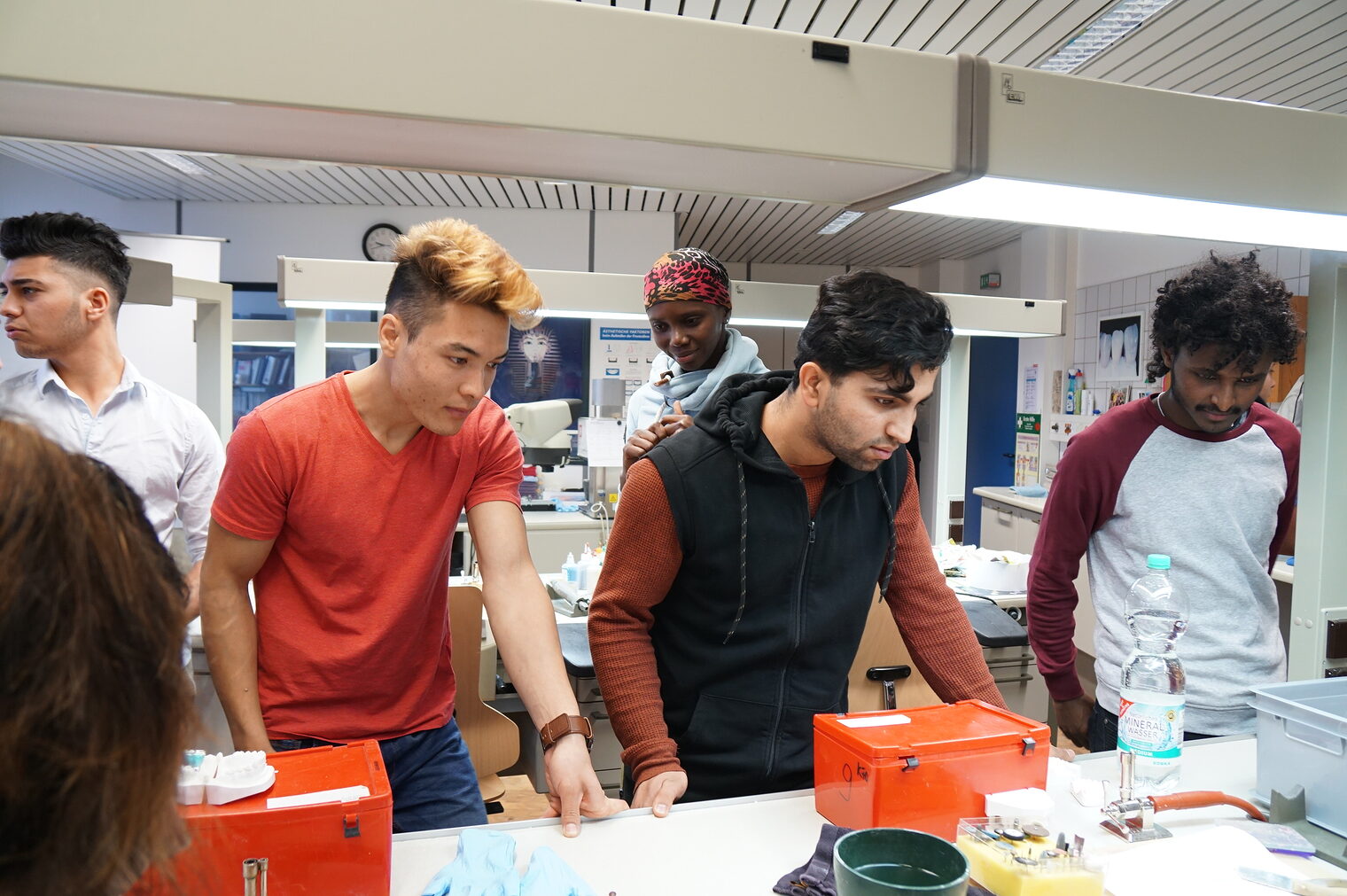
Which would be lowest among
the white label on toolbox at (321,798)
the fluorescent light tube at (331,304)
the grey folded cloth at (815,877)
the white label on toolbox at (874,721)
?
the grey folded cloth at (815,877)

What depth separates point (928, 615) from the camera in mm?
1616

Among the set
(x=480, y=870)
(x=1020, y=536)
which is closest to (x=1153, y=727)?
(x=480, y=870)

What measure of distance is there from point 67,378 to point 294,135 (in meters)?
1.76

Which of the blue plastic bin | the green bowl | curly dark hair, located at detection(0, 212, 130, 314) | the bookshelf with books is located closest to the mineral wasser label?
the blue plastic bin

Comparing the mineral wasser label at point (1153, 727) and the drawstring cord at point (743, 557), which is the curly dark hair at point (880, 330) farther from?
the mineral wasser label at point (1153, 727)

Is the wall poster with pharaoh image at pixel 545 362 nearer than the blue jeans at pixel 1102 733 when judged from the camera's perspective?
No

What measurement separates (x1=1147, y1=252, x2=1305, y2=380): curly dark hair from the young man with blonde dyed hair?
122 centimetres

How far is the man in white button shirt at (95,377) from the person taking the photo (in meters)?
2.07

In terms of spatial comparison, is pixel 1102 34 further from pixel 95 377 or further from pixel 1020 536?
pixel 95 377

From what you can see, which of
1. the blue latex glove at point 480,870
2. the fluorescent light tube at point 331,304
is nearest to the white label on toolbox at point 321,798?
the blue latex glove at point 480,870

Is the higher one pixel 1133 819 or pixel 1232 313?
pixel 1232 313

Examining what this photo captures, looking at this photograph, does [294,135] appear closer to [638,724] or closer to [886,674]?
[638,724]

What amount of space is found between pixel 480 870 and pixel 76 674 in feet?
2.28

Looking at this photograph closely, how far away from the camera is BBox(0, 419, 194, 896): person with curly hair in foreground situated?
0.42m
